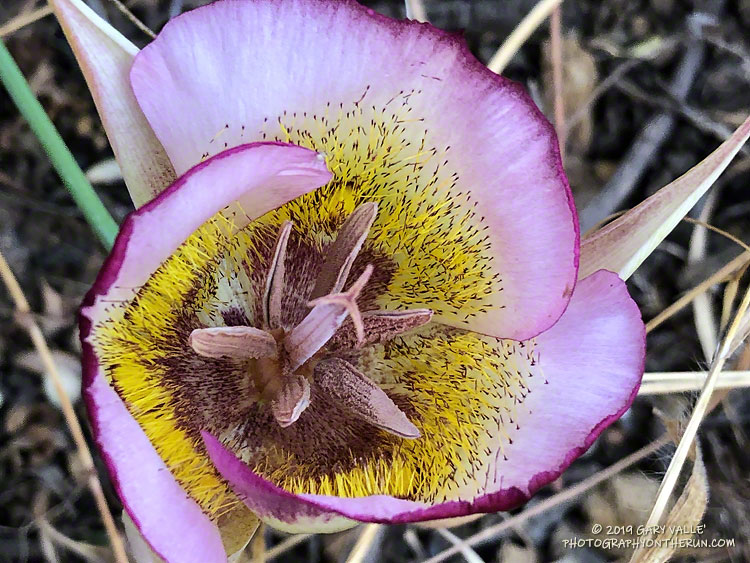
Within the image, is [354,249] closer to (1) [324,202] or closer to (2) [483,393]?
(1) [324,202]

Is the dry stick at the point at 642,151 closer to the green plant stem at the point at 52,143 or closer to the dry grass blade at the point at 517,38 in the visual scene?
the dry grass blade at the point at 517,38

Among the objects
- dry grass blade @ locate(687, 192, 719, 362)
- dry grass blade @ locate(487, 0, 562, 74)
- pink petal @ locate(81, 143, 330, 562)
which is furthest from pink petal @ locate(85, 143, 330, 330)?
dry grass blade @ locate(687, 192, 719, 362)

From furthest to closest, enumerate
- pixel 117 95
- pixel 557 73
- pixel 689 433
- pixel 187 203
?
1. pixel 557 73
2. pixel 689 433
3. pixel 117 95
4. pixel 187 203

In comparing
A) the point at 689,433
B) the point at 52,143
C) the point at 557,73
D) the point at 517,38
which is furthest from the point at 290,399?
the point at 557,73

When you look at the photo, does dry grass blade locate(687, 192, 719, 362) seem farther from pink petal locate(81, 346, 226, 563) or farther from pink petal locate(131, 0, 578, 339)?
Answer: pink petal locate(81, 346, 226, 563)

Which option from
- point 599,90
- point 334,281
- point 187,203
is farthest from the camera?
point 599,90

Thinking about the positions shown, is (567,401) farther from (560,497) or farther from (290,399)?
(560,497)

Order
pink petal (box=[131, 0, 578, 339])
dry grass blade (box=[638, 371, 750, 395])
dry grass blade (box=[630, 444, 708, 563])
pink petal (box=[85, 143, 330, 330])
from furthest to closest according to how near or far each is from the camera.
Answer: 1. dry grass blade (box=[638, 371, 750, 395])
2. dry grass blade (box=[630, 444, 708, 563])
3. pink petal (box=[131, 0, 578, 339])
4. pink petal (box=[85, 143, 330, 330])

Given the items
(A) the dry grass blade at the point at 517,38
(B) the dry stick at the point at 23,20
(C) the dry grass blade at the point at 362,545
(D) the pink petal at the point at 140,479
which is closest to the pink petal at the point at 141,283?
(D) the pink petal at the point at 140,479
